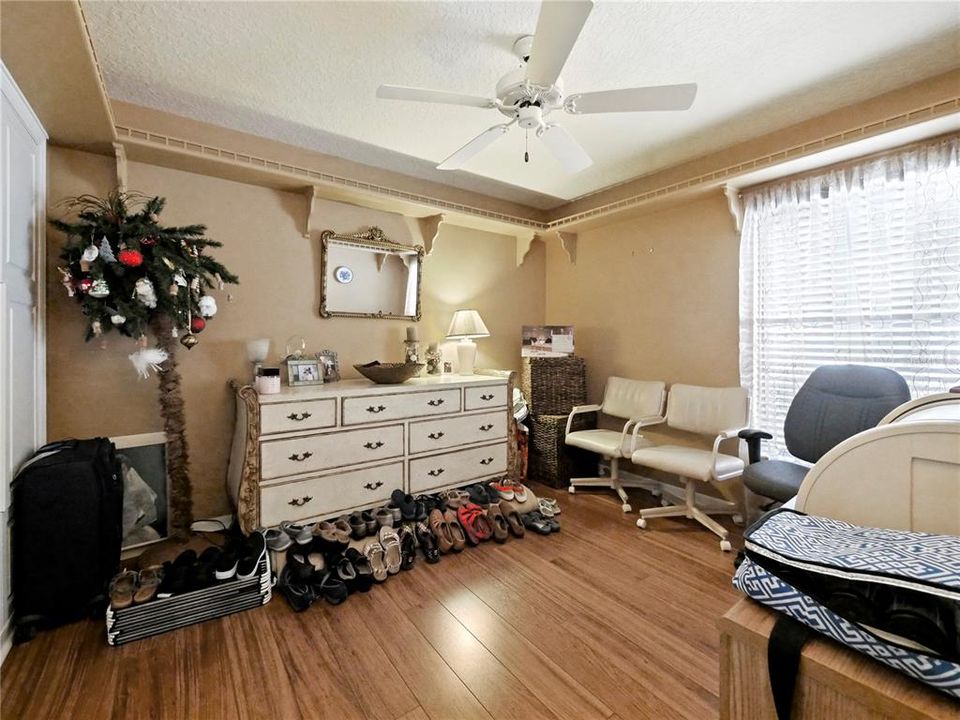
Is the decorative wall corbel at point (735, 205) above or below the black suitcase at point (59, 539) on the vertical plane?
above

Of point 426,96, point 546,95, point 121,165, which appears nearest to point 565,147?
point 546,95

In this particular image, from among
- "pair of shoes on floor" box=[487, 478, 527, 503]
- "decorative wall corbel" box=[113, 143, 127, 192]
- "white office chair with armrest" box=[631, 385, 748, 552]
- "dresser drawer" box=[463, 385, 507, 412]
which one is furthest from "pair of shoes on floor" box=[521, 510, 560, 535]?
"decorative wall corbel" box=[113, 143, 127, 192]

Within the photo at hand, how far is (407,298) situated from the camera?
351 centimetres

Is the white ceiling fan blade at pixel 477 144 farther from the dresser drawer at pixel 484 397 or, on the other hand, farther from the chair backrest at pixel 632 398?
the chair backrest at pixel 632 398

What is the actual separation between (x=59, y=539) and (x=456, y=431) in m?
2.06

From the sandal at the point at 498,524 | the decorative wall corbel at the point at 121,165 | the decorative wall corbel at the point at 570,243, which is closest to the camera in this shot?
the decorative wall corbel at the point at 121,165

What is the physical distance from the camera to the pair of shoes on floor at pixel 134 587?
176 centimetres

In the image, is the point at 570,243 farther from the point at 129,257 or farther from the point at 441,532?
the point at 129,257

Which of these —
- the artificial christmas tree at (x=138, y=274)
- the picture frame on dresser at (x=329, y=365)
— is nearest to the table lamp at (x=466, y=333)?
the picture frame on dresser at (x=329, y=365)

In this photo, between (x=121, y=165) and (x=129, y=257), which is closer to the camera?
(x=129, y=257)

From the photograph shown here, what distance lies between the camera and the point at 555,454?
140 inches

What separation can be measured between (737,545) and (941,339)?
1532 millimetres

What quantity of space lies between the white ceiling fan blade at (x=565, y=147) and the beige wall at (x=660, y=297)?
140 cm

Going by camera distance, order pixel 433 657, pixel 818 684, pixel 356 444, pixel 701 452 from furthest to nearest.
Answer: pixel 701 452 < pixel 356 444 < pixel 433 657 < pixel 818 684
